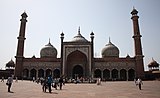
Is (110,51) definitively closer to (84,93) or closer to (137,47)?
(137,47)

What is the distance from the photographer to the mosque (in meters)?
35.6

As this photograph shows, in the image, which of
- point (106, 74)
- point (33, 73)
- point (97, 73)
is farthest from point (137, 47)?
point (33, 73)

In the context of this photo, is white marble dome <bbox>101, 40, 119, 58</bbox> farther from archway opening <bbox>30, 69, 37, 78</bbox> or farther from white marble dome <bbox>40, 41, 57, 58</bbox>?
archway opening <bbox>30, 69, 37, 78</bbox>

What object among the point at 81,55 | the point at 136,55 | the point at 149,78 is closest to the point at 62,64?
the point at 81,55

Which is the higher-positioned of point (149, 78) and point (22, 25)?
point (22, 25)

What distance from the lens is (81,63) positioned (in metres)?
37.3

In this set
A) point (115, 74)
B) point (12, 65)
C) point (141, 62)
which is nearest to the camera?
point (141, 62)

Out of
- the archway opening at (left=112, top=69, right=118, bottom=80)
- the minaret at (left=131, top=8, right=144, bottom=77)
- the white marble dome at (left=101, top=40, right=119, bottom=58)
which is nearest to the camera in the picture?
the minaret at (left=131, top=8, right=144, bottom=77)

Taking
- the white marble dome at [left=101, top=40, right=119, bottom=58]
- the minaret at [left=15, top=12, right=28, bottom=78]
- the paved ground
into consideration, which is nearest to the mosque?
the minaret at [left=15, top=12, right=28, bottom=78]

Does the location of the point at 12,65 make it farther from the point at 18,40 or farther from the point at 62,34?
the point at 62,34

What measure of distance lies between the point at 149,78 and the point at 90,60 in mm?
11327

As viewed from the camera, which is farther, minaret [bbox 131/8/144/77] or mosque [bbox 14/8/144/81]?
mosque [bbox 14/8/144/81]

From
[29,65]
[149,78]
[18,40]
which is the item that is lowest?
[149,78]

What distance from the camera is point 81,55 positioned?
38.0m
